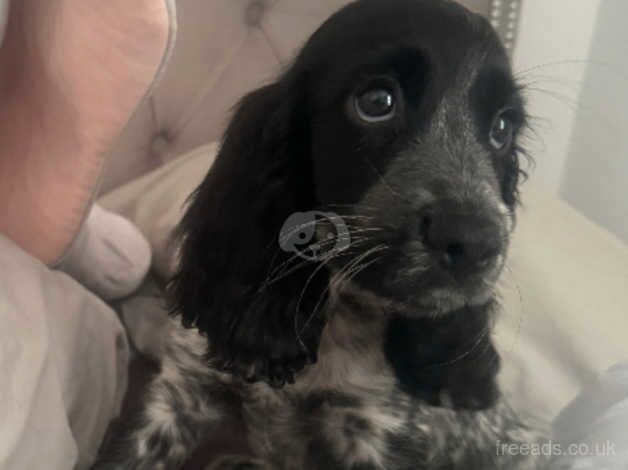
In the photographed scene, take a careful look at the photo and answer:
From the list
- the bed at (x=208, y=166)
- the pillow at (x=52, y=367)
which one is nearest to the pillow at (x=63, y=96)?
the pillow at (x=52, y=367)

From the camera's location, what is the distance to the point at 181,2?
168cm

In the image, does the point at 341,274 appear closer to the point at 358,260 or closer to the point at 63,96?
the point at 358,260

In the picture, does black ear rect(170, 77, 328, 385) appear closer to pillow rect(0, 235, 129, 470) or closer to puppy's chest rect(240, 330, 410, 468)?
puppy's chest rect(240, 330, 410, 468)

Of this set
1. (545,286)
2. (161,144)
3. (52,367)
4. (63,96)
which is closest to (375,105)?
(63,96)

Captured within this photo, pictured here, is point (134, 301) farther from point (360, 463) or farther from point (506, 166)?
point (506, 166)

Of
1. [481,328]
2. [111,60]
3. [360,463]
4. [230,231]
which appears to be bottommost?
[360,463]

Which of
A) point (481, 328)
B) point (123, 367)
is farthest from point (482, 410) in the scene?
point (123, 367)

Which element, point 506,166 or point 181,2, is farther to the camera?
point 181,2

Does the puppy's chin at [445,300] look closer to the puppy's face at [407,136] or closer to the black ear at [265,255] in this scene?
the puppy's face at [407,136]

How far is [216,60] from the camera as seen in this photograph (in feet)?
5.91

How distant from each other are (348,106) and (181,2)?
30.5 inches

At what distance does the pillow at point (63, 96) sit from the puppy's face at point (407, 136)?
0.74 feet

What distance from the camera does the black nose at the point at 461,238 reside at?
2.99 ft

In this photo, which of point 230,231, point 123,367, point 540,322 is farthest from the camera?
point 540,322
